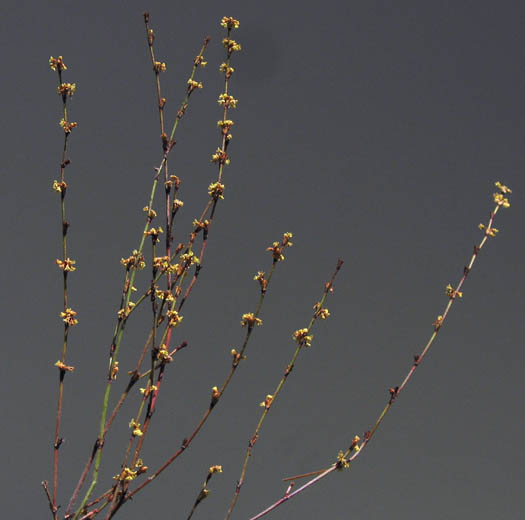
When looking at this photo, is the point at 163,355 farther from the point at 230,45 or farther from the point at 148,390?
the point at 230,45

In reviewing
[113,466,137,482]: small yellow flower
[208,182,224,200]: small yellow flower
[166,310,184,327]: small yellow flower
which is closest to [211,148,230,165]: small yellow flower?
[208,182,224,200]: small yellow flower

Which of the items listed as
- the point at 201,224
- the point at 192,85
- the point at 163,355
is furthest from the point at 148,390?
the point at 192,85

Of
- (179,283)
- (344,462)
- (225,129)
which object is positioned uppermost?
(225,129)

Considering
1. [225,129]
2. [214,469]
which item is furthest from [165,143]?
[214,469]

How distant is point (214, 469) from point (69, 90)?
1.61ft

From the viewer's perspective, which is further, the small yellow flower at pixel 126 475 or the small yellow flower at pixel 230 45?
the small yellow flower at pixel 230 45

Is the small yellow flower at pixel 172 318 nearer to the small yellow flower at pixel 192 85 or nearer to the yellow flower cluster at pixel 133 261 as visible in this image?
the yellow flower cluster at pixel 133 261

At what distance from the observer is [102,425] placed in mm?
804

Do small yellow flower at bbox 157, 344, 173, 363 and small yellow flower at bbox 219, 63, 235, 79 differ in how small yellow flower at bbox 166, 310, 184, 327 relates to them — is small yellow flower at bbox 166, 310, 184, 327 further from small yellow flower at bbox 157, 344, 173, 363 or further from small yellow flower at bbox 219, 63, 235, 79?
small yellow flower at bbox 219, 63, 235, 79

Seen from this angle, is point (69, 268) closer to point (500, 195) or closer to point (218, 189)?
point (218, 189)

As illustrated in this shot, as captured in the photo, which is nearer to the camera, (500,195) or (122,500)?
(122,500)

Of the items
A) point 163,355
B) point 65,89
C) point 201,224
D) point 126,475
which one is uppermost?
point 65,89

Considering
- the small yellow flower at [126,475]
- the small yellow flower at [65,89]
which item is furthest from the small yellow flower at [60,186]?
the small yellow flower at [126,475]

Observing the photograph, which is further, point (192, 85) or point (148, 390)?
point (192, 85)
